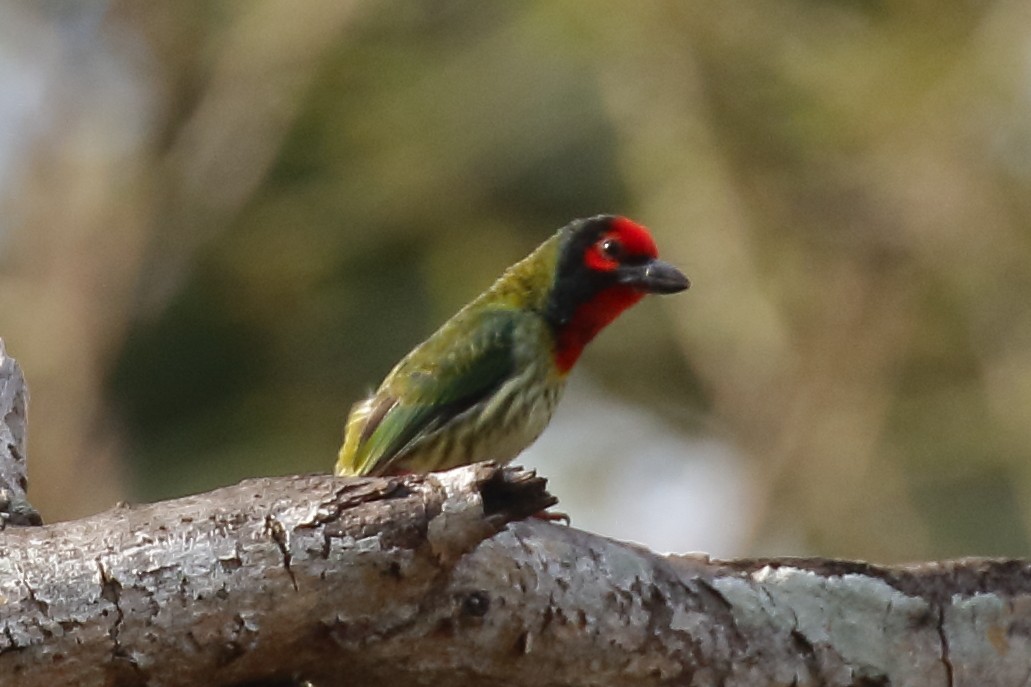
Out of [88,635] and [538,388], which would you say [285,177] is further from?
[88,635]

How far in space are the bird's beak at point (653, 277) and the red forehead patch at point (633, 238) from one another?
0.13 feet

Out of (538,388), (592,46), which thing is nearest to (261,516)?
(538,388)

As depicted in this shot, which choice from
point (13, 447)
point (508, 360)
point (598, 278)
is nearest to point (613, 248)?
point (598, 278)

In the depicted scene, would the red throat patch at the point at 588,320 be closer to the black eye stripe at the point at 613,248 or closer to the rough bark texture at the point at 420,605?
the black eye stripe at the point at 613,248

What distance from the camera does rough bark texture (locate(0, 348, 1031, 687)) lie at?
2779 mm

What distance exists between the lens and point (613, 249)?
5.06 m

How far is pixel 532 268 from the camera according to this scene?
526 cm

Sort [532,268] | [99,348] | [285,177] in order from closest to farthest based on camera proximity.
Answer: [532,268], [99,348], [285,177]

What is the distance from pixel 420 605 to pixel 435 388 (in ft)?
6.49

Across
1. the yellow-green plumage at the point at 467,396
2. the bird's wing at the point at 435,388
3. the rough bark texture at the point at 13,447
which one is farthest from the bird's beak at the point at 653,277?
the rough bark texture at the point at 13,447

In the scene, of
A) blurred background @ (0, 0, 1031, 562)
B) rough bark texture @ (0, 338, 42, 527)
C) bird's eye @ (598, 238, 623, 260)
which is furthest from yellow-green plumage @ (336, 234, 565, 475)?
blurred background @ (0, 0, 1031, 562)

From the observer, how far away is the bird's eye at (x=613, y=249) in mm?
5059

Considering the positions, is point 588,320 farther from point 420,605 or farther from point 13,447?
point 420,605

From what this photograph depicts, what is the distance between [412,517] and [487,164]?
266 inches
